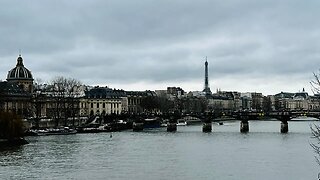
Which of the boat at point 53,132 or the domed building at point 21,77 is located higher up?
the domed building at point 21,77

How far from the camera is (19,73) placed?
89.6m

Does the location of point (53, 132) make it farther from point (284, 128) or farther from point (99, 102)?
point (99, 102)

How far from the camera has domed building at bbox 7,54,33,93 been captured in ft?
293

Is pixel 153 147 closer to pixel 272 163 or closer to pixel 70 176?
pixel 272 163

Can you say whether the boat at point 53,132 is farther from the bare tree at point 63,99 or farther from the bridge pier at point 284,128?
the bridge pier at point 284,128

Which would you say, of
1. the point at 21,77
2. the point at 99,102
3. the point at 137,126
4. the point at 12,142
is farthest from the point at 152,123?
the point at 12,142

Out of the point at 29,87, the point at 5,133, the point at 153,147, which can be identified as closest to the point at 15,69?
the point at 29,87

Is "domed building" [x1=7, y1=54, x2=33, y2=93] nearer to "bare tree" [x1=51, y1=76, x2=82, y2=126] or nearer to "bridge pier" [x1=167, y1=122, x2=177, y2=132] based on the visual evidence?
"bare tree" [x1=51, y1=76, x2=82, y2=126]

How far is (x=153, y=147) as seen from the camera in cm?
4375

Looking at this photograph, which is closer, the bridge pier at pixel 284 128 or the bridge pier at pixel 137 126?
the bridge pier at pixel 284 128

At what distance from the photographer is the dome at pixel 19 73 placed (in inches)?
3524

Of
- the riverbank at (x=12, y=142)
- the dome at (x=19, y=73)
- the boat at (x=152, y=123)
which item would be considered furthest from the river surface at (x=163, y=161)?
the dome at (x=19, y=73)

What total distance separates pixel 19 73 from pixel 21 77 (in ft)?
2.42

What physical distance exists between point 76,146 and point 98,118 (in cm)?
3759
